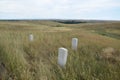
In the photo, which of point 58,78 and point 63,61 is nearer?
point 58,78

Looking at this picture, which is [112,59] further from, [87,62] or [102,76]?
[102,76]

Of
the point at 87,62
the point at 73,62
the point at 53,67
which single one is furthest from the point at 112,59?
the point at 53,67

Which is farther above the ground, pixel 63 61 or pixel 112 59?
pixel 63 61

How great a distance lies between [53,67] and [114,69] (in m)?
1.70

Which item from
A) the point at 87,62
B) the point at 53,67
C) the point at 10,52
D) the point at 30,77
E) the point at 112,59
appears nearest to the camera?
the point at 30,77

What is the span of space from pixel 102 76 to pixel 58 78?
109 cm

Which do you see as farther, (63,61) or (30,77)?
(63,61)

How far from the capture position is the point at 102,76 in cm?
554

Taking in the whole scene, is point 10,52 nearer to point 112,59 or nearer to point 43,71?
point 43,71

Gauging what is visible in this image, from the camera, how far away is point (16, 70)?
582 centimetres

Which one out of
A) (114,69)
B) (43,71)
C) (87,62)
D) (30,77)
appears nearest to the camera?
(30,77)

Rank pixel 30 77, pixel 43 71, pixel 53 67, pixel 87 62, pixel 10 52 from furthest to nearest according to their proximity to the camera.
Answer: pixel 10 52
pixel 87 62
pixel 53 67
pixel 43 71
pixel 30 77

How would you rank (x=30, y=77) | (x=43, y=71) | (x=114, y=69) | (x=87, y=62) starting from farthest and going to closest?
(x=87, y=62) < (x=114, y=69) < (x=43, y=71) < (x=30, y=77)

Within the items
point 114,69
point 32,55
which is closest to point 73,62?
point 114,69
